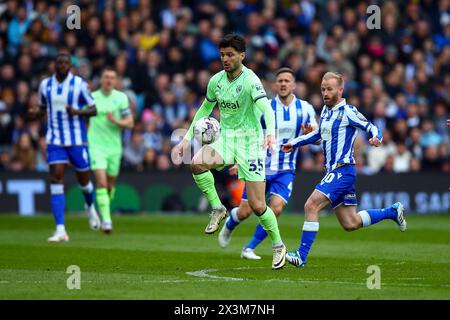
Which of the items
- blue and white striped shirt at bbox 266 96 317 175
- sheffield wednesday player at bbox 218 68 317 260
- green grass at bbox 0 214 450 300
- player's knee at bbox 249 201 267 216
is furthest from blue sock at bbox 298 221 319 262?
blue and white striped shirt at bbox 266 96 317 175

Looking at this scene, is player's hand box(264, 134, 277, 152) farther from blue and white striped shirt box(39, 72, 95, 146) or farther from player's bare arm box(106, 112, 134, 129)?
player's bare arm box(106, 112, 134, 129)

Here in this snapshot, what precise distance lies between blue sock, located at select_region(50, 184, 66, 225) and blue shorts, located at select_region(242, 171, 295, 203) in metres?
3.53

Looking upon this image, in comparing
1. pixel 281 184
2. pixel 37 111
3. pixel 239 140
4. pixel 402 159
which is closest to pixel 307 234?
pixel 239 140

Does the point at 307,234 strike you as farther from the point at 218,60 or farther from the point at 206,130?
the point at 218,60

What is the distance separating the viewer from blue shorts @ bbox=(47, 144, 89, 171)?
15.6 meters

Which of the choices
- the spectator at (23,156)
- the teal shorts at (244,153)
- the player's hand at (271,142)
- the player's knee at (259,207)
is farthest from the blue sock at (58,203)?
the spectator at (23,156)

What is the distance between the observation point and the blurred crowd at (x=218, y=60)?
2244 centimetres

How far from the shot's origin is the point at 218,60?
24.1 m

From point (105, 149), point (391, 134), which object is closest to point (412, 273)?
point (105, 149)

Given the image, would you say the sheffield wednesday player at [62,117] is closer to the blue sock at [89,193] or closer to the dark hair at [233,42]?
the blue sock at [89,193]

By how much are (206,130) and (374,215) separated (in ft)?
7.40

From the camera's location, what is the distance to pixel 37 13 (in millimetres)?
23484

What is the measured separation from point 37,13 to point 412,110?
9.28m

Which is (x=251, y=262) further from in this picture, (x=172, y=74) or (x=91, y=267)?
(x=172, y=74)
